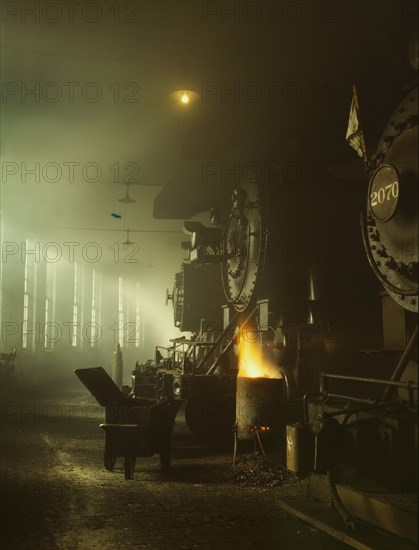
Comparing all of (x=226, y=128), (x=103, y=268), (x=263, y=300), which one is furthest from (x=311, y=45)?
(x=103, y=268)

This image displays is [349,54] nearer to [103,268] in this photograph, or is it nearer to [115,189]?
[115,189]

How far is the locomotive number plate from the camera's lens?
13.4 ft

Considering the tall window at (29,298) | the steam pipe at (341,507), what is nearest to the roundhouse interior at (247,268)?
the steam pipe at (341,507)

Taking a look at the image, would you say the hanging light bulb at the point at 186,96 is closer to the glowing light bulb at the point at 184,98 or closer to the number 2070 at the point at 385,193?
the glowing light bulb at the point at 184,98

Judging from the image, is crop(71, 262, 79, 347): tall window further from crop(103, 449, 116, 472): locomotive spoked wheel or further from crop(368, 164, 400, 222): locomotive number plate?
crop(368, 164, 400, 222): locomotive number plate

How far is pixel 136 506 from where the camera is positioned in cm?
505

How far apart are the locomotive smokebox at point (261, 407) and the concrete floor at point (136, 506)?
0.64 meters

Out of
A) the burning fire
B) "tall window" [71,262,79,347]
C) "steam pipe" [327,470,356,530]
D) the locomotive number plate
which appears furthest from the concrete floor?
"tall window" [71,262,79,347]

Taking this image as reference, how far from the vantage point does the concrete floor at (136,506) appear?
13.7ft

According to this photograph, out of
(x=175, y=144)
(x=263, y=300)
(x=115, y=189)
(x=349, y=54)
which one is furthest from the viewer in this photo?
(x=115, y=189)

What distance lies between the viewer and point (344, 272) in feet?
21.8

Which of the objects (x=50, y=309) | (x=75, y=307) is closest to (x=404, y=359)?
(x=50, y=309)

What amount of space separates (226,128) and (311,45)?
205 centimetres

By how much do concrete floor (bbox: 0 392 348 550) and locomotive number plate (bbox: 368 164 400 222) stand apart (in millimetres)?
2380
